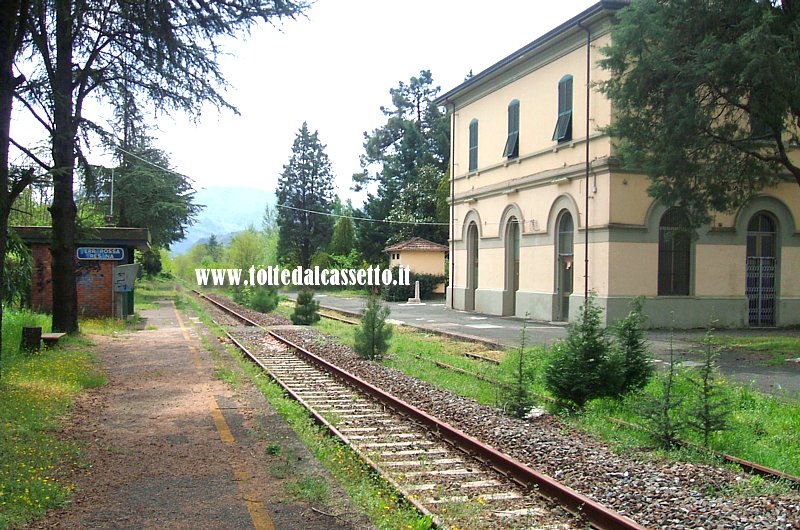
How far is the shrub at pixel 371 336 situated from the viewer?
16.2 metres

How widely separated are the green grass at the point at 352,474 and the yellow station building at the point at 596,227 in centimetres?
1343

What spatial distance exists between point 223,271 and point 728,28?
54.8 m

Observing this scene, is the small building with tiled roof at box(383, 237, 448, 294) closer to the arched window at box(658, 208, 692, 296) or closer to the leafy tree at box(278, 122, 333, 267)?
the leafy tree at box(278, 122, 333, 267)

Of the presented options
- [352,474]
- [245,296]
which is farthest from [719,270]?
[245,296]

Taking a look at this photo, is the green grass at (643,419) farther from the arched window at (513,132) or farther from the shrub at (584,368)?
the arched window at (513,132)

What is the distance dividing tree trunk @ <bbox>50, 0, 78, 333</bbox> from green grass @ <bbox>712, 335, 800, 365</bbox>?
15697mm

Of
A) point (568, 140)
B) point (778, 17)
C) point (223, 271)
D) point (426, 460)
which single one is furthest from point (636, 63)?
point (223, 271)

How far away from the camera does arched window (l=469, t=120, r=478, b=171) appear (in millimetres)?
32938

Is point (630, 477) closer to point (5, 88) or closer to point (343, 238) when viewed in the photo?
point (5, 88)

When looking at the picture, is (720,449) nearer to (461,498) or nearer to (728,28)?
(461,498)

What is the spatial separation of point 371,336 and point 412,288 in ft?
101

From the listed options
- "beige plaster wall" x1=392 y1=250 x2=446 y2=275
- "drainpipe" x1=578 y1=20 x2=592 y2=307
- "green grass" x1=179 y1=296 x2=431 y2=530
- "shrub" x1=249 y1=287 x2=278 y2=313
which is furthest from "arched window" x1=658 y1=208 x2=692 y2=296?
"beige plaster wall" x1=392 y1=250 x2=446 y2=275

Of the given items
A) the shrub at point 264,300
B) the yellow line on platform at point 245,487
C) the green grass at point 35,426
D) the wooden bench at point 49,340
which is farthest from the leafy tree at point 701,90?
the shrub at point 264,300

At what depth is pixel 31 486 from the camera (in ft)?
20.1
